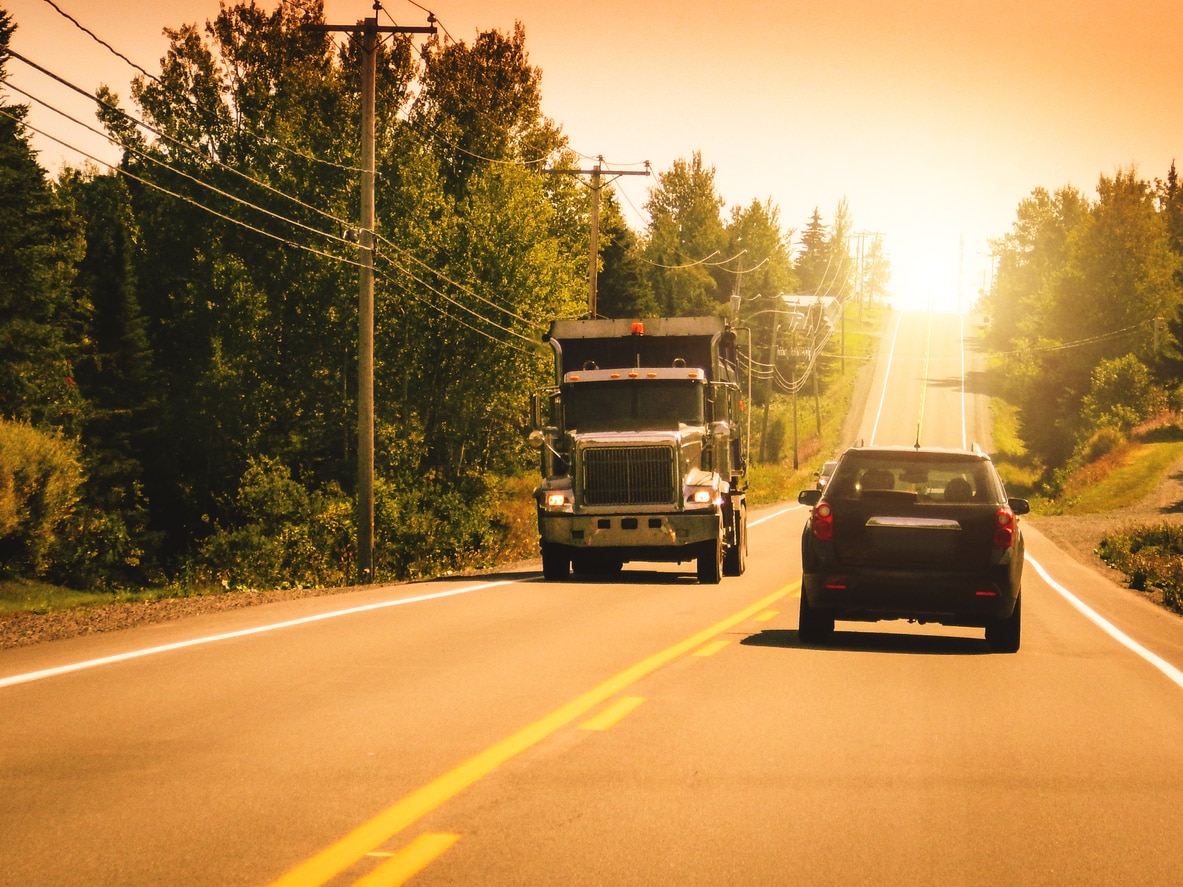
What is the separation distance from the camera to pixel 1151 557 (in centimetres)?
2933

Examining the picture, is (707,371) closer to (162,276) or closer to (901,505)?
(901,505)

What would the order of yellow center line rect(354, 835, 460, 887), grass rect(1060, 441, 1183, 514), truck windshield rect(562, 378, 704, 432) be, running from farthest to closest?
grass rect(1060, 441, 1183, 514)
truck windshield rect(562, 378, 704, 432)
yellow center line rect(354, 835, 460, 887)

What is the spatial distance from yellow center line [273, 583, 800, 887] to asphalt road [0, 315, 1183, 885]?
0.8 inches

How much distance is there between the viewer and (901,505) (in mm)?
12500

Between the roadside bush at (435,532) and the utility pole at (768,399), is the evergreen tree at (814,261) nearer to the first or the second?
the utility pole at (768,399)

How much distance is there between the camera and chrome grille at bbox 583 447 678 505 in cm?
2027

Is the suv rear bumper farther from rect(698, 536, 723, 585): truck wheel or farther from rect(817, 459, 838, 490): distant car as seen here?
rect(698, 536, 723, 585): truck wheel

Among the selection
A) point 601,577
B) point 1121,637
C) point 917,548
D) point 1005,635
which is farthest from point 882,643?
point 601,577

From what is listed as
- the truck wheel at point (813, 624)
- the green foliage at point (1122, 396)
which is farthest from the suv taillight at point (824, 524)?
the green foliage at point (1122, 396)

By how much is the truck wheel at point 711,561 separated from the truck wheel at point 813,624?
7.35 metres

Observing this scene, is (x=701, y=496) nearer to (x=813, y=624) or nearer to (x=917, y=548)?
(x=813, y=624)

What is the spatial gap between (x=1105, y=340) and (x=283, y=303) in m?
58.7

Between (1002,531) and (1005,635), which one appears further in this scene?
(1005,635)

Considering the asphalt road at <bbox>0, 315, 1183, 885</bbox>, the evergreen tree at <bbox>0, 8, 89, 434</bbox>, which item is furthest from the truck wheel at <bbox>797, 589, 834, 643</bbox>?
the evergreen tree at <bbox>0, 8, 89, 434</bbox>
